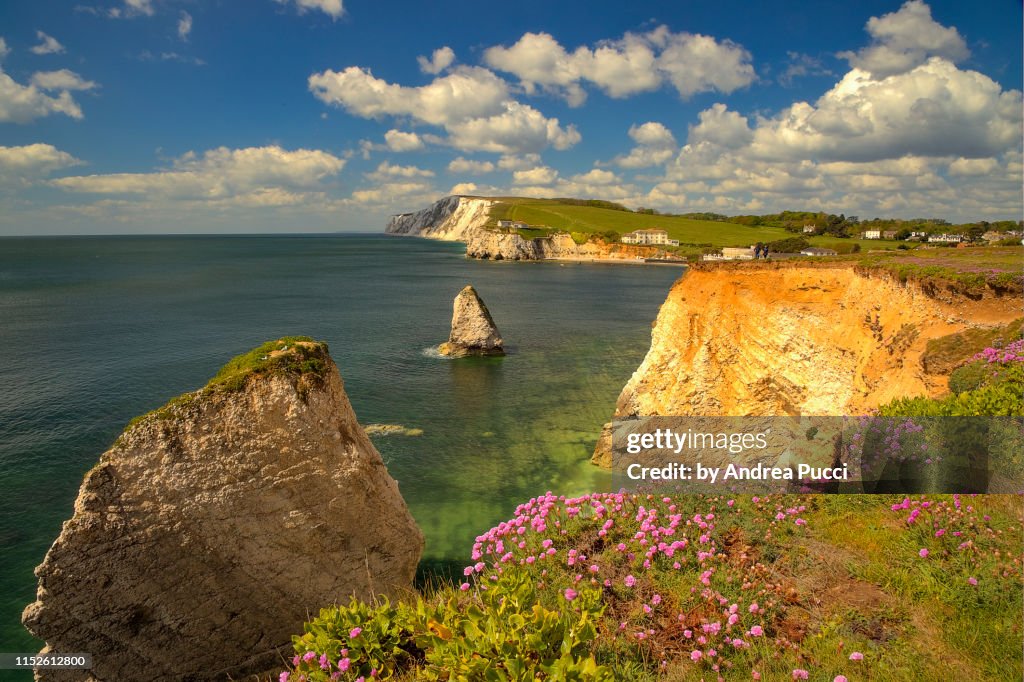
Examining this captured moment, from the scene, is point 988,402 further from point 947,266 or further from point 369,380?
point 369,380

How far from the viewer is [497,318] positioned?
59594mm

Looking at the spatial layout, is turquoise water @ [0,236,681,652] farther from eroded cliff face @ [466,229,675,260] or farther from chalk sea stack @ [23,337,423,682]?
eroded cliff face @ [466,229,675,260]

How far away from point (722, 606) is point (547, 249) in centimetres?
16450

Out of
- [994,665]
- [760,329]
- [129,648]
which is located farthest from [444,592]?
[760,329]

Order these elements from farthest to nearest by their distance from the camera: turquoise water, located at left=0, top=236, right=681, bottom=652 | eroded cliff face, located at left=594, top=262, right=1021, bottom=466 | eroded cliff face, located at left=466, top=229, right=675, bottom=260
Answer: eroded cliff face, located at left=466, top=229, right=675, bottom=260 < turquoise water, located at left=0, top=236, right=681, bottom=652 < eroded cliff face, located at left=594, top=262, right=1021, bottom=466

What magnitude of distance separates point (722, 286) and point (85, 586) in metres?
21.7

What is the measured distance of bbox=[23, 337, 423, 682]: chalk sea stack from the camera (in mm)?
9148

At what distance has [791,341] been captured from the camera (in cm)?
1884

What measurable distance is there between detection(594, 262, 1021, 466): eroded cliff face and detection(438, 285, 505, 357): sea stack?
19.5 m

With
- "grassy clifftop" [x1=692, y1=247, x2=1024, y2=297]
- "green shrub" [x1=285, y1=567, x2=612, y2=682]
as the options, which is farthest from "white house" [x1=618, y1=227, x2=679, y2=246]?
"green shrub" [x1=285, y1=567, x2=612, y2=682]

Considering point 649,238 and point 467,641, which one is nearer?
point 467,641

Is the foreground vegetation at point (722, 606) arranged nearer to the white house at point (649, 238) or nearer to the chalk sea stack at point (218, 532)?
the chalk sea stack at point (218, 532)

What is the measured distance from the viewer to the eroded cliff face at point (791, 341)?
14234 millimetres

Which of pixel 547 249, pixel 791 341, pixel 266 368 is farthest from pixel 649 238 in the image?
pixel 266 368
